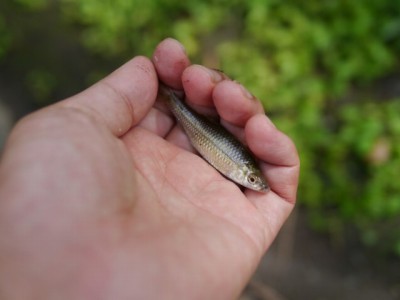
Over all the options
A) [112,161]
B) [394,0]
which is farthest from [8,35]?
[394,0]

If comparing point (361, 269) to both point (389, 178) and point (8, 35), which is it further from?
point (8, 35)

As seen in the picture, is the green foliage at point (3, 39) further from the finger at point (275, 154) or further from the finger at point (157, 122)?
the finger at point (275, 154)

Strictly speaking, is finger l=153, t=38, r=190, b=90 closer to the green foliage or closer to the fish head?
the fish head

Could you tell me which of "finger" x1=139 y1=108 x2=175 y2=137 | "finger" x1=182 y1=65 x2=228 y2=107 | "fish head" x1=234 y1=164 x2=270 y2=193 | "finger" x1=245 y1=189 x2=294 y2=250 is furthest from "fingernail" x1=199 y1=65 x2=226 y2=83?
"finger" x1=245 y1=189 x2=294 y2=250

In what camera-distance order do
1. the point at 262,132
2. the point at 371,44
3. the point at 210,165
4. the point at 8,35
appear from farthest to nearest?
the point at 8,35 → the point at 371,44 → the point at 210,165 → the point at 262,132

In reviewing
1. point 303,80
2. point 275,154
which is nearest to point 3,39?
point 303,80
